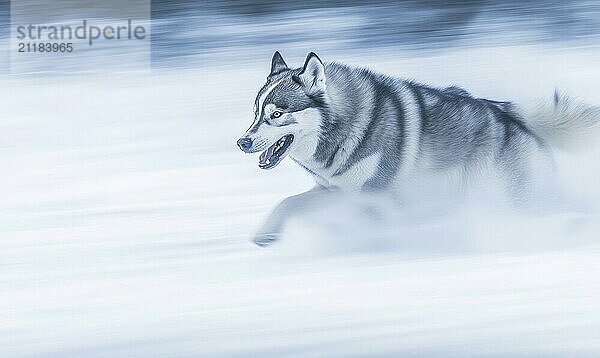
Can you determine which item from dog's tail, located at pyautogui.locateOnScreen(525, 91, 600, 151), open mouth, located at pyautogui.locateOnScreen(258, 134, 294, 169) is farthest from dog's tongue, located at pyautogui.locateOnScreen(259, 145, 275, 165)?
dog's tail, located at pyautogui.locateOnScreen(525, 91, 600, 151)

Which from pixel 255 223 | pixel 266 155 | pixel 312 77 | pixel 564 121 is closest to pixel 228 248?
pixel 255 223

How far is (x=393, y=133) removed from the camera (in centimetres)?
222

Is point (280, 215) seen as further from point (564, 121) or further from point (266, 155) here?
point (564, 121)

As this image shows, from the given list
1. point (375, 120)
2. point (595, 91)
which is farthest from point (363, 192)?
point (595, 91)

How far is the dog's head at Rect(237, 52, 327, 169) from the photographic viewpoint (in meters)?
2.19

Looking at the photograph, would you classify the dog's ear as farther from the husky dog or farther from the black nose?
the black nose

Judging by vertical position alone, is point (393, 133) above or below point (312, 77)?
below

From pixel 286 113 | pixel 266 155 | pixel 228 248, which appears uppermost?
→ pixel 286 113

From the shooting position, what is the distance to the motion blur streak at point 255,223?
7.11 ft

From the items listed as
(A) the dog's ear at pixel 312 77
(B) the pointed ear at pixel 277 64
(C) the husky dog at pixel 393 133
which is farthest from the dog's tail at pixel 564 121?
(B) the pointed ear at pixel 277 64

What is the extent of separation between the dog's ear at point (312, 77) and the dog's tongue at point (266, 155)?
177 millimetres

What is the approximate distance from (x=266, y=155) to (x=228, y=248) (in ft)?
0.86

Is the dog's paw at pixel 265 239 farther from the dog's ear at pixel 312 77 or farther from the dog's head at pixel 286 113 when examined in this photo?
the dog's ear at pixel 312 77

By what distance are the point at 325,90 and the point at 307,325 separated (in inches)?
24.1
